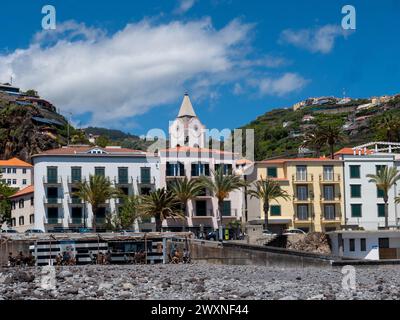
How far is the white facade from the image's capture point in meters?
79.5

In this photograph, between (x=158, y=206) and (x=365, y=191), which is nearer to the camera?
(x=158, y=206)

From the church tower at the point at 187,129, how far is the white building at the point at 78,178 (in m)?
11.0

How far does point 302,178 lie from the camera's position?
79.1 metres

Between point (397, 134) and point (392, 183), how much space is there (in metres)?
42.9

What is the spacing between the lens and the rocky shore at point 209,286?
2455 centimetres

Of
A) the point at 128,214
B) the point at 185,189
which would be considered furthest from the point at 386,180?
the point at 128,214

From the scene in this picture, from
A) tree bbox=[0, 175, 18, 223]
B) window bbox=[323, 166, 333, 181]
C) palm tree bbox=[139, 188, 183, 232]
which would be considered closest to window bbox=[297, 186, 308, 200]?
window bbox=[323, 166, 333, 181]

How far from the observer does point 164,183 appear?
80125 millimetres

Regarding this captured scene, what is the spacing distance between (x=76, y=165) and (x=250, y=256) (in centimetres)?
3738

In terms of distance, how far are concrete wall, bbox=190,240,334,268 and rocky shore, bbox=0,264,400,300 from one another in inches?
112

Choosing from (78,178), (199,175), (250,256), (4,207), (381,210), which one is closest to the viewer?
(250,256)

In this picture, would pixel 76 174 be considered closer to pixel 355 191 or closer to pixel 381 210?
pixel 355 191

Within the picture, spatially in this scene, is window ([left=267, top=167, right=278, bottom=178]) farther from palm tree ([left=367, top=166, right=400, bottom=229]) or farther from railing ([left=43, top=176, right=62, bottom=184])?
railing ([left=43, top=176, right=62, bottom=184])

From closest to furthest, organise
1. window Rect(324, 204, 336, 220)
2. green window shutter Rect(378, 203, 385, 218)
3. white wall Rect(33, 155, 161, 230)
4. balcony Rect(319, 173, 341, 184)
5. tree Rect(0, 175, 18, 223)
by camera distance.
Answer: white wall Rect(33, 155, 161, 230) < window Rect(324, 204, 336, 220) < balcony Rect(319, 173, 341, 184) < green window shutter Rect(378, 203, 385, 218) < tree Rect(0, 175, 18, 223)
